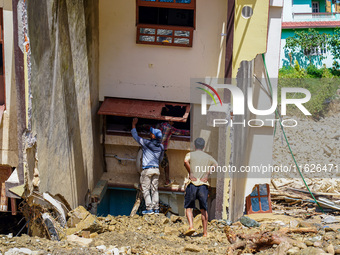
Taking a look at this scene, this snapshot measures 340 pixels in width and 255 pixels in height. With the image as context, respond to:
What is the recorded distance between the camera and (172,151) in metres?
13.0

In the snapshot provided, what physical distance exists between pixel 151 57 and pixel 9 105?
3754 millimetres

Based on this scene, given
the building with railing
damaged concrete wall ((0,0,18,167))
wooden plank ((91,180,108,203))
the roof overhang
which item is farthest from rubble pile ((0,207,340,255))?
the roof overhang

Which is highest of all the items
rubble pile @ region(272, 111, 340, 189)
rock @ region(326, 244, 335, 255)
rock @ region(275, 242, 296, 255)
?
rock @ region(326, 244, 335, 255)

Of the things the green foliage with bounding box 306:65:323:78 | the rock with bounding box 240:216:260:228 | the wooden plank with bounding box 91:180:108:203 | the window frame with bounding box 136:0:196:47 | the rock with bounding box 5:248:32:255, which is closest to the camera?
the rock with bounding box 5:248:32:255

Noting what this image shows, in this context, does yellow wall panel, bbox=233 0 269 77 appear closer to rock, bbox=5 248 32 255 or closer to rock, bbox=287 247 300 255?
rock, bbox=287 247 300 255

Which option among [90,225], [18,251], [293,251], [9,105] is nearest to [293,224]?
[293,251]

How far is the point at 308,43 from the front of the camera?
100.0 ft

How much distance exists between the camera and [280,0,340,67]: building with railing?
31.2 metres

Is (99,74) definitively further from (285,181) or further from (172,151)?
(285,181)

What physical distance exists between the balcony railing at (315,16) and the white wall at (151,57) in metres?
21.3

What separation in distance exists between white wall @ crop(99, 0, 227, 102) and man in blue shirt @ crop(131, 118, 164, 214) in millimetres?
1521

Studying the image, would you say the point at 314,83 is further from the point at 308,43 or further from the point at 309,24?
the point at 309,24

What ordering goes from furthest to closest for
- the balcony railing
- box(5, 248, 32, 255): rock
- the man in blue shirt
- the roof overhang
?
the balcony railing → the roof overhang → the man in blue shirt → box(5, 248, 32, 255): rock

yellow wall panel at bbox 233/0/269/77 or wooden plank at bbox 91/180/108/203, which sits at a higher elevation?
yellow wall panel at bbox 233/0/269/77
